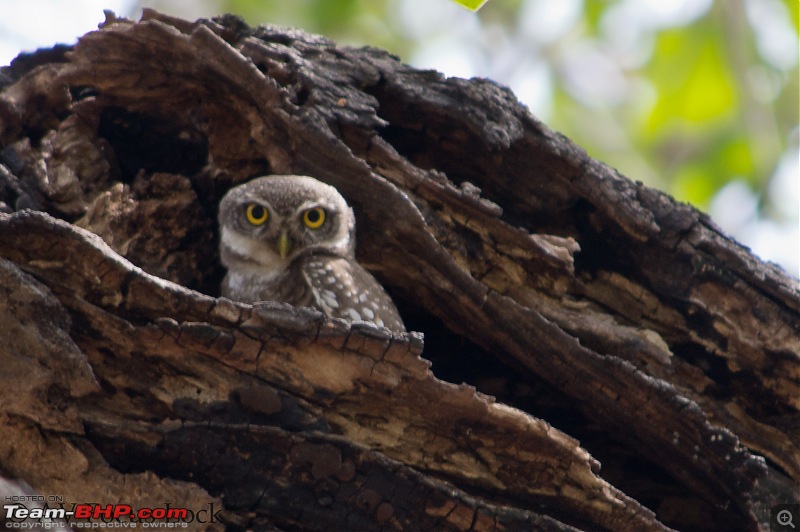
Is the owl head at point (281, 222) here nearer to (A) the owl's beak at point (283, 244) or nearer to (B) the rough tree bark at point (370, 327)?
(A) the owl's beak at point (283, 244)

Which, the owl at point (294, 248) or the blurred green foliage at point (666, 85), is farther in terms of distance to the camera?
the blurred green foliage at point (666, 85)

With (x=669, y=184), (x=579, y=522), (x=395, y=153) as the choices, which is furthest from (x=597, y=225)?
(x=669, y=184)

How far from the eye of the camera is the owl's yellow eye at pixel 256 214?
166 inches

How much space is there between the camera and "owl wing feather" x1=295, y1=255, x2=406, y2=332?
3.77m

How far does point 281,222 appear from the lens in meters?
4.28
